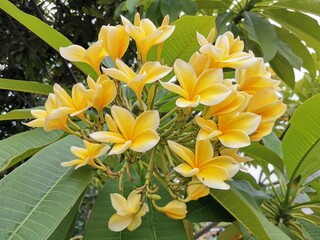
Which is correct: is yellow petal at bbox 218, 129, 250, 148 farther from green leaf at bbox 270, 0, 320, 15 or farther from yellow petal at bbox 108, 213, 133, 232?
green leaf at bbox 270, 0, 320, 15

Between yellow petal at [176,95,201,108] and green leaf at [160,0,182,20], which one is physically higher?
green leaf at [160,0,182,20]

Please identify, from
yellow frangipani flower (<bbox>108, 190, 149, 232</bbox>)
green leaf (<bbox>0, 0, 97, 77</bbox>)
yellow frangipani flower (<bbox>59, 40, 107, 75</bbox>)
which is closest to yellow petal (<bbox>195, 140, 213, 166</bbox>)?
yellow frangipani flower (<bbox>108, 190, 149, 232</bbox>)

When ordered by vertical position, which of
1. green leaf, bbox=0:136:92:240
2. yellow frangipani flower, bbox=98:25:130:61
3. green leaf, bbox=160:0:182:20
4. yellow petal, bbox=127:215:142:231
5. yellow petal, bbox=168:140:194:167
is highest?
green leaf, bbox=160:0:182:20

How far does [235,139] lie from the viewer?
1.93ft

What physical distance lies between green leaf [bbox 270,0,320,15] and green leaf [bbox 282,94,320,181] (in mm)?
618

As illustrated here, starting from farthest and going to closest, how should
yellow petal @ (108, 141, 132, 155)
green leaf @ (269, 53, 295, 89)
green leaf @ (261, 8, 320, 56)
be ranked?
green leaf @ (269, 53, 295, 89) < green leaf @ (261, 8, 320, 56) < yellow petal @ (108, 141, 132, 155)

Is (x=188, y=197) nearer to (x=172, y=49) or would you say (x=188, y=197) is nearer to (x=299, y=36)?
(x=172, y=49)

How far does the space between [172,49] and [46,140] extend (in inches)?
11.4

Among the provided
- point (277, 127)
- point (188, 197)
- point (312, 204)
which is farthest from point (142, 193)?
point (277, 127)

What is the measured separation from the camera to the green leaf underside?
0.68 metres

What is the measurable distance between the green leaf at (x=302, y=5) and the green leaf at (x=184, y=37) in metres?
0.70

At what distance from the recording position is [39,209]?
1.95 feet

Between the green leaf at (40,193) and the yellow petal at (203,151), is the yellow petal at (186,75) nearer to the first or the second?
the yellow petal at (203,151)

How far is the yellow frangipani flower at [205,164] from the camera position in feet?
1.90
